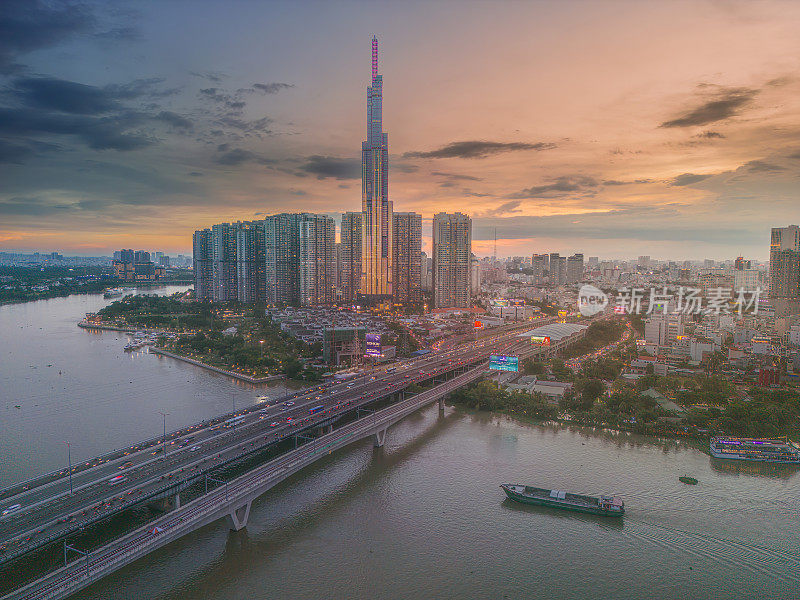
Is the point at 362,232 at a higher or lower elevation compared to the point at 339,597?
higher

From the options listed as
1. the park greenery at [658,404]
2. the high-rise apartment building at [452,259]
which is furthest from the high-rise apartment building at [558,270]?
the park greenery at [658,404]

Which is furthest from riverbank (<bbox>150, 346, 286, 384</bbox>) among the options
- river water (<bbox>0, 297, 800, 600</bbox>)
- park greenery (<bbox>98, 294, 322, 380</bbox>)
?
river water (<bbox>0, 297, 800, 600</bbox>)

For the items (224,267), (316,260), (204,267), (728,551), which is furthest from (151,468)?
(204,267)

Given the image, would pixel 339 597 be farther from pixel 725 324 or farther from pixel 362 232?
pixel 362 232

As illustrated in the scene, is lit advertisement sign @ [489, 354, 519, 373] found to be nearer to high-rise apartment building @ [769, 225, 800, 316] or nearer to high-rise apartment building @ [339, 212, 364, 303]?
high-rise apartment building @ [769, 225, 800, 316]

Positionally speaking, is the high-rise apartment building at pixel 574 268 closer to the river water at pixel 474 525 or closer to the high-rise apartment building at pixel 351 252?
the high-rise apartment building at pixel 351 252

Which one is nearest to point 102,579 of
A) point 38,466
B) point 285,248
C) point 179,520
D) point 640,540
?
point 179,520
